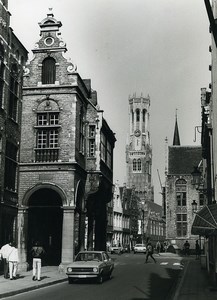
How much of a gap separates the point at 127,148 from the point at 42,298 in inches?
5640

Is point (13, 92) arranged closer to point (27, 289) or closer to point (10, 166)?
point (10, 166)

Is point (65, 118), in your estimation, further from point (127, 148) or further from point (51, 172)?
point (127, 148)

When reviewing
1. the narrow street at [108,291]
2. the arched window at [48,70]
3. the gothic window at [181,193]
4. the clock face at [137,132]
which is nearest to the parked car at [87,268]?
the narrow street at [108,291]

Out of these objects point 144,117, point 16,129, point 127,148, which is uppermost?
point 144,117

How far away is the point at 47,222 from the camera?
2983 centimetres

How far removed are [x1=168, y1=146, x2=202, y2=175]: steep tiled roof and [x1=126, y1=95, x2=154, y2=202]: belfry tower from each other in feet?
239

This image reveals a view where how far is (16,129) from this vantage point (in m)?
25.7

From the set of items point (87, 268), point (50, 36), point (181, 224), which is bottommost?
point (87, 268)

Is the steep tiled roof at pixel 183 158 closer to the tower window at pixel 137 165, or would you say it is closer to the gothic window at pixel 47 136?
the gothic window at pixel 47 136

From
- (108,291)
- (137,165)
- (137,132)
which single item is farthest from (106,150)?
(137,132)

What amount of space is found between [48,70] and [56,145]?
4278mm

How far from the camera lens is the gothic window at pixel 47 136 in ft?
86.1

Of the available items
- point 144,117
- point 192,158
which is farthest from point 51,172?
point 144,117

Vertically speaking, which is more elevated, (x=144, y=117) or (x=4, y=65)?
(x=144, y=117)
